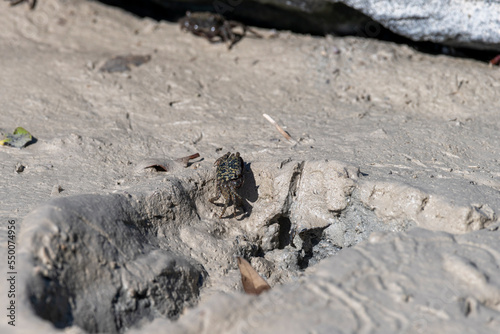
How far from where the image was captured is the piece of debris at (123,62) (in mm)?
5293

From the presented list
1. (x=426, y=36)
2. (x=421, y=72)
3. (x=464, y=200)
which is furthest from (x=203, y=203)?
(x=426, y=36)

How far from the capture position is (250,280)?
10.4 ft

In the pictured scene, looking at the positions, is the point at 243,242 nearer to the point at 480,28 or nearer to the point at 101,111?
the point at 101,111

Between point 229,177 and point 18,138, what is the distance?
205 cm

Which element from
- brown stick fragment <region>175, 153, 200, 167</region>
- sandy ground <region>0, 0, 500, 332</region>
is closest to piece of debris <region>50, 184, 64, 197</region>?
sandy ground <region>0, 0, 500, 332</region>

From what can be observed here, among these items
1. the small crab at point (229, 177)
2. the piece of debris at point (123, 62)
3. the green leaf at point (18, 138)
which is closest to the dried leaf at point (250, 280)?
the small crab at point (229, 177)

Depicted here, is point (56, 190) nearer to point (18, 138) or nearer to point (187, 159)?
point (18, 138)

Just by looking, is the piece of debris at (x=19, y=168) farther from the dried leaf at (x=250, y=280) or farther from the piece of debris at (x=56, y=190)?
the dried leaf at (x=250, y=280)

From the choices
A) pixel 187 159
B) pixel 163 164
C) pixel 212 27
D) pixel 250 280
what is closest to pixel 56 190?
pixel 163 164

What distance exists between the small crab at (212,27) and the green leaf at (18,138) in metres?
2.81

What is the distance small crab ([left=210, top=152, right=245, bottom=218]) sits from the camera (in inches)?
141

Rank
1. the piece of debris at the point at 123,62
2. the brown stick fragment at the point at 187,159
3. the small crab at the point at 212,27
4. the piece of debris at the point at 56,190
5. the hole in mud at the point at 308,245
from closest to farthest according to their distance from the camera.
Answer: the piece of debris at the point at 56,190 → the hole in mud at the point at 308,245 → the brown stick fragment at the point at 187,159 → the piece of debris at the point at 123,62 → the small crab at the point at 212,27

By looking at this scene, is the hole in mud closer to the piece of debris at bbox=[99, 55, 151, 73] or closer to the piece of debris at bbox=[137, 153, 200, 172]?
the piece of debris at bbox=[137, 153, 200, 172]

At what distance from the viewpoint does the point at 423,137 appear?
4113 millimetres
